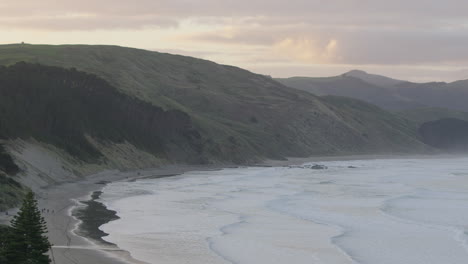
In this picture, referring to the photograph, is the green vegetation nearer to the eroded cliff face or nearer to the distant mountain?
the distant mountain

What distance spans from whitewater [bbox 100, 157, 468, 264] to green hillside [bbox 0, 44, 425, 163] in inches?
2379

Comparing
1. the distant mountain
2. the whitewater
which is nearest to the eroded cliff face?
the distant mountain

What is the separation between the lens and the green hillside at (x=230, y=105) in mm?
136750

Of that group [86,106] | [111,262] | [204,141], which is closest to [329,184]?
[86,106]

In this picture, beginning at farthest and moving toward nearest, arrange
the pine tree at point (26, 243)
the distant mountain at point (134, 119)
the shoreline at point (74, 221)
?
the distant mountain at point (134, 119) < the shoreline at point (74, 221) < the pine tree at point (26, 243)

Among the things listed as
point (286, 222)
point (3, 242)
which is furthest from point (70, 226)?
point (3, 242)

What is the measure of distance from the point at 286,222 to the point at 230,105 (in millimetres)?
131673

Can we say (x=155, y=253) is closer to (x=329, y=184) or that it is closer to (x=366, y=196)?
(x=366, y=196)

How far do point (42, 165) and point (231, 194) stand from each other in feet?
51.0

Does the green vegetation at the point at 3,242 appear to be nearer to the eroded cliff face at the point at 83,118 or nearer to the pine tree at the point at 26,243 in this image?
the pine tree at the point at 26,243

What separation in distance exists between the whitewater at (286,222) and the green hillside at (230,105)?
2379 inches

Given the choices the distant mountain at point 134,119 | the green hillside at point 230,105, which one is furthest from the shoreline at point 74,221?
the green hillside at point 230,105

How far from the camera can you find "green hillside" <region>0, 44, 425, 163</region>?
137 m

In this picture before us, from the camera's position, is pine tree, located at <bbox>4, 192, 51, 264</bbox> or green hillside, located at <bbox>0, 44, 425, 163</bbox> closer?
pine tree, located at <bbox>4, 192, 51, 264</bbox>
